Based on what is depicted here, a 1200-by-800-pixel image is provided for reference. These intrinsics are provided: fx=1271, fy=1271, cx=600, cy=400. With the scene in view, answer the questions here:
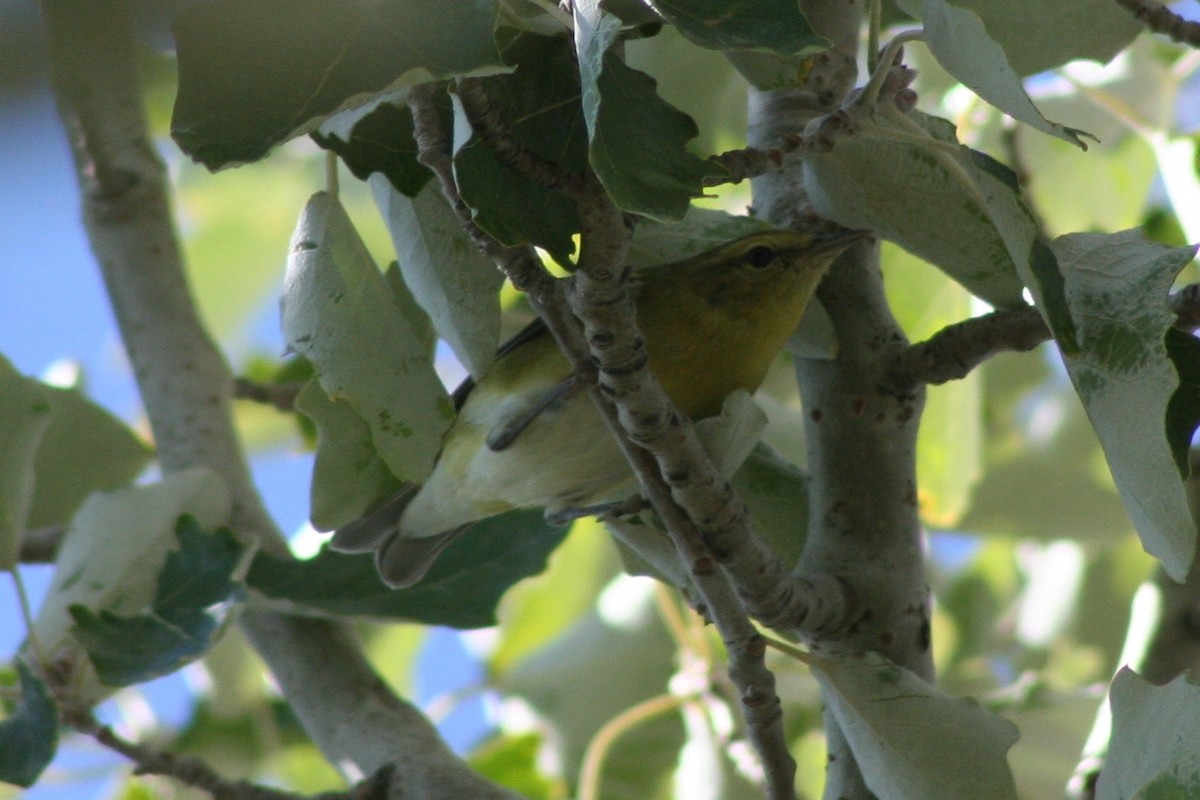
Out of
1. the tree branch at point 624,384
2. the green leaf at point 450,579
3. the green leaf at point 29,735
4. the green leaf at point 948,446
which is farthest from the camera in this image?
the green leaf at point 948,446

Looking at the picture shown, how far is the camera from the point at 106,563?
1.82 m

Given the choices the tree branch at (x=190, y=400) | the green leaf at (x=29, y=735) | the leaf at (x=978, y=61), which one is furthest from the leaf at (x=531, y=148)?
the green leaf at (x=29, y=735)

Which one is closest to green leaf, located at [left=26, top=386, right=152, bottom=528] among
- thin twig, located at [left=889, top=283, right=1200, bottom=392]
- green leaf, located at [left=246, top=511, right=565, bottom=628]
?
green leaf, located at [left=246, top=511, right=565, bottom=628]

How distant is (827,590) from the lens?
141cm

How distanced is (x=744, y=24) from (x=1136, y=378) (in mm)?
410

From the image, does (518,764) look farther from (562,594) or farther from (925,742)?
(925,742)

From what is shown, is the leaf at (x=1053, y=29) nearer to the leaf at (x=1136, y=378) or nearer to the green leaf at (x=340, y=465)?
the leaf at (x=1136, y=378)

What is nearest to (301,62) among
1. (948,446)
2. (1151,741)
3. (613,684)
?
(1151,741)

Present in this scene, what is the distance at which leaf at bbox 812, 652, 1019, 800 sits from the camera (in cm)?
125

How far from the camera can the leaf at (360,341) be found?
1.13m

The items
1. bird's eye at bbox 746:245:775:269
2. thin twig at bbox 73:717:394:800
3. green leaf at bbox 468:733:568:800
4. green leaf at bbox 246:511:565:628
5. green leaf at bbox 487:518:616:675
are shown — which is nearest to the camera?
thin twig at bbox 73:717:394:800

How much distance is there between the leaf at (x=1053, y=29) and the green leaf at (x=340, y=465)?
28.3 inches

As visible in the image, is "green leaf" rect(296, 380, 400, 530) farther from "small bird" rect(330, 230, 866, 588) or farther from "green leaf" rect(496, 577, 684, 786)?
"green leaf" rect(496, 577, 684, 786)

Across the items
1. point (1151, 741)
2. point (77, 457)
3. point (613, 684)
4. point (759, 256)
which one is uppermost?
point (77, 457)
